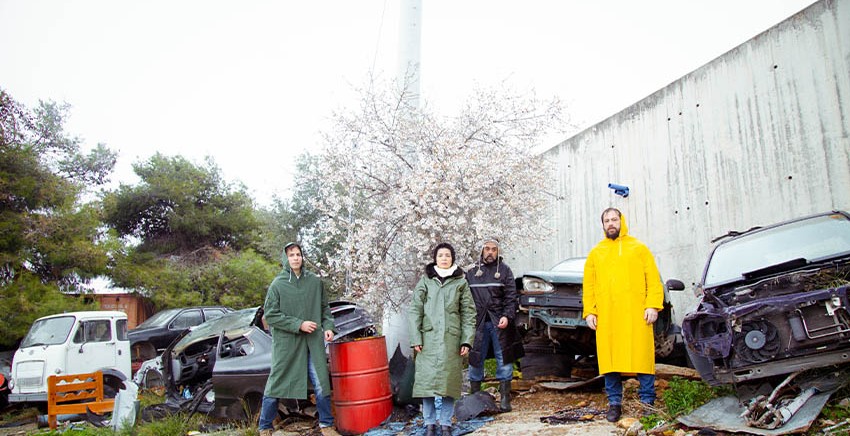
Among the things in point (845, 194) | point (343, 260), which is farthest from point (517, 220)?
point (845, 194)

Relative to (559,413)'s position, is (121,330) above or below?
above

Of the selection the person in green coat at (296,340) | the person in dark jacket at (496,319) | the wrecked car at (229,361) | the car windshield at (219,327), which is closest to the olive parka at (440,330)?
the person in dark jacket at (496,319)

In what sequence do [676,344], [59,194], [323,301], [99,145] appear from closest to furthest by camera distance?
[323,301]
[676,344]
[59,194]
[99,145]

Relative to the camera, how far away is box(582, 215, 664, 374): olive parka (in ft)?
15.6

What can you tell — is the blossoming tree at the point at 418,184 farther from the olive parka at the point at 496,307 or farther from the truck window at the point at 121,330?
the truck window at the point at 121,330

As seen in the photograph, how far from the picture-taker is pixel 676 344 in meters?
7.14

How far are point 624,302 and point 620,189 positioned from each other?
6.46 m

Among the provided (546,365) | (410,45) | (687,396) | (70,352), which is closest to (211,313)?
(70,352)

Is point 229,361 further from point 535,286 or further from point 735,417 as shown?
point 735,417

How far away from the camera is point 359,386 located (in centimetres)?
562

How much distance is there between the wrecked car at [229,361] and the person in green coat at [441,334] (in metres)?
1.94

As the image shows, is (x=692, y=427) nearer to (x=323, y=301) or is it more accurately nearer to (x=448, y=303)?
(x=448, y=303)

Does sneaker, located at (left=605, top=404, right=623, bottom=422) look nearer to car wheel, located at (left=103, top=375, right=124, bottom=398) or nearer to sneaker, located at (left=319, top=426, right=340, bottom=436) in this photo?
sneaker, located at (left=319, top=426, right=340, bottom=436)

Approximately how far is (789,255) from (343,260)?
4.83 metres
